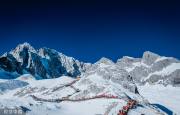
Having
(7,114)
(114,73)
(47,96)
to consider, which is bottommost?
(7,114)

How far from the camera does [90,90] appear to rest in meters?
89.9

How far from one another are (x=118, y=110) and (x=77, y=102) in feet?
42.6

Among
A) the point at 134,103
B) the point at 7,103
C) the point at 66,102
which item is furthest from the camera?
the point at 66,102

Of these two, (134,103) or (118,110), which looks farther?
(134,103)

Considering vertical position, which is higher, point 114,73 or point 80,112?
point 114,73

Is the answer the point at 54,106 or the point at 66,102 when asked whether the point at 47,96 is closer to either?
the point at 66,102

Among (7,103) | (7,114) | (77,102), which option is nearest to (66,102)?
(77,102)

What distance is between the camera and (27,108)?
6444 cm

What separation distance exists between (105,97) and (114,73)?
3639 centimetres

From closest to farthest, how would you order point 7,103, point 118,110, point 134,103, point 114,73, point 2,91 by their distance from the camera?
point 7,103
point 118,110
point 134,103
point 114,73
point 2,91

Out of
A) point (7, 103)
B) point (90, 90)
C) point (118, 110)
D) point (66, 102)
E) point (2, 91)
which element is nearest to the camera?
point (7, 103)

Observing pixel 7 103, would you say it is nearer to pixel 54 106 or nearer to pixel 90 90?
pixel 54 106

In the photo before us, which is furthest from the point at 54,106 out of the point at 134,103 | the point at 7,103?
the point at 134,103

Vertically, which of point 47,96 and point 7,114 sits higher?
point 47,96
